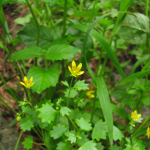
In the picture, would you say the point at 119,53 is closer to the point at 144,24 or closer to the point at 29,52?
the point at 144,24

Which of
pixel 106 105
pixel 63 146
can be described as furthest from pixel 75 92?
pixel 63 146

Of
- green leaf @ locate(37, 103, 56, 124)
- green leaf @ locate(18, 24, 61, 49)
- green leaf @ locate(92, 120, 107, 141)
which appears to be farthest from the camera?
green leaf @ locate(18, 24, 61, 49)

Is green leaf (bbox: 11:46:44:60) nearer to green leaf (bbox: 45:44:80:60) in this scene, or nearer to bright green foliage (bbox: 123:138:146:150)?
green leaf (bbox: 45:44:80:60)

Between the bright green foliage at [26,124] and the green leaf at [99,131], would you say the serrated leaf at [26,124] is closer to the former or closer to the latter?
the bright green foliage at [26,124]

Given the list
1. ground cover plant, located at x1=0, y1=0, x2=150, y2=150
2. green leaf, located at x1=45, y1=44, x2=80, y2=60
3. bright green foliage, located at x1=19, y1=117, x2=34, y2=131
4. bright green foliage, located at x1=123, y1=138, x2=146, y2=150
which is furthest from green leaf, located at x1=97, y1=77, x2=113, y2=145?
bright green foliage, located at x1=19, y1=117, x2=34, y2=131

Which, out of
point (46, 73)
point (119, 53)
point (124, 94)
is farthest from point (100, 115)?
point (119, 53)

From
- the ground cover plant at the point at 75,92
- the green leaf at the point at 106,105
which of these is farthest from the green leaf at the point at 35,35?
the green leaf at the point at 106,105
